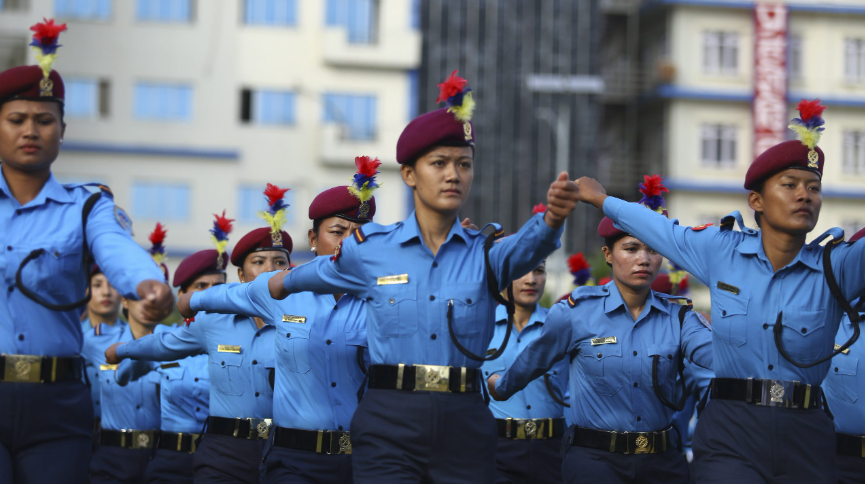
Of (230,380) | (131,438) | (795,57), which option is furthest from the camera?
(795,57)

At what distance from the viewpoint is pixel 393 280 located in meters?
6.17

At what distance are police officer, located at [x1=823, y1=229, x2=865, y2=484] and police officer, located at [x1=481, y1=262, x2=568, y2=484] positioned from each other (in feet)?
7.31

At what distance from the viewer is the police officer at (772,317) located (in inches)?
253

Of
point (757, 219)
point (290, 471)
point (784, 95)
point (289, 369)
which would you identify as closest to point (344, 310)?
point (289, 369)

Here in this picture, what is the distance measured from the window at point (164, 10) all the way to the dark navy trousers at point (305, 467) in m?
32.1

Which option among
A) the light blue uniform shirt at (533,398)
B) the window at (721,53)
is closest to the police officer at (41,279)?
the light blue uniform shirt at (533,398)

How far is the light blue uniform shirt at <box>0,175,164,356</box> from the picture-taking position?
20.0 feet

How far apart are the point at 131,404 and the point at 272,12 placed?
29312 mm

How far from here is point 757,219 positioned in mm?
7000

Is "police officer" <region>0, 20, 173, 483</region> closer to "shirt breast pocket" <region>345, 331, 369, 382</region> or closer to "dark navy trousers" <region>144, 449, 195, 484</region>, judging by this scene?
"shirt breast pocket" <region>345, 331, 369, 382</region>

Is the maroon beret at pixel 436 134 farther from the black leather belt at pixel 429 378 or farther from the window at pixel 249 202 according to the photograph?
the window at pixel 249 202

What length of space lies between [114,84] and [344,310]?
31.4 meters

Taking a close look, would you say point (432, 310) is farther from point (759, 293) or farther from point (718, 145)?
point (718, 145)

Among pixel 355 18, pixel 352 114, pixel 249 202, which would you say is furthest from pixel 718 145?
pixel 249 202
